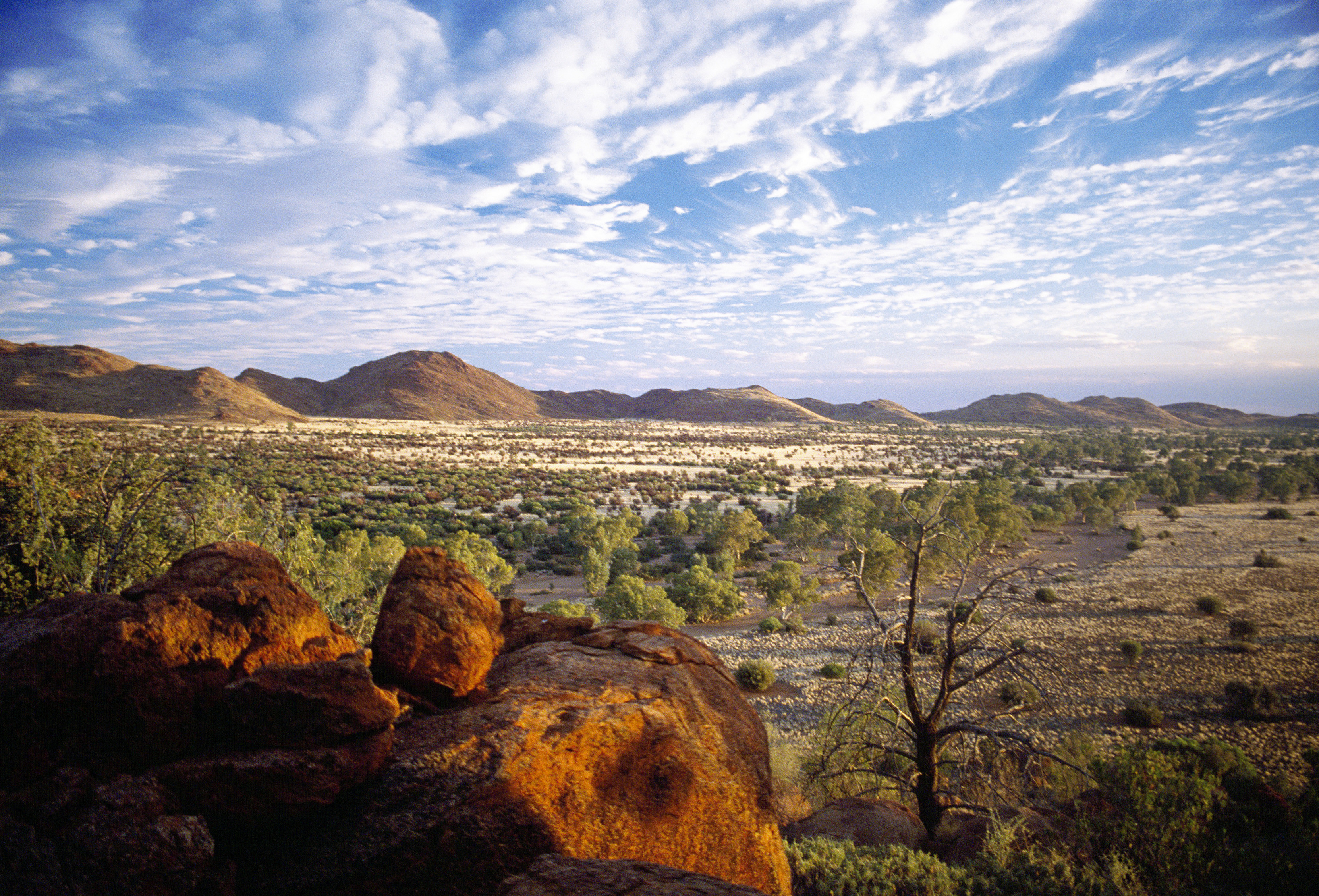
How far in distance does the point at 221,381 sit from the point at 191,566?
570ft

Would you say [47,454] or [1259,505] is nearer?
[47,454]

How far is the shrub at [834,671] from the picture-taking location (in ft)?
70.0

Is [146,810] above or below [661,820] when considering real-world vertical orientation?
above

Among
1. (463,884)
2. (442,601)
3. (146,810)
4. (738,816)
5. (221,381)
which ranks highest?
(221,381)

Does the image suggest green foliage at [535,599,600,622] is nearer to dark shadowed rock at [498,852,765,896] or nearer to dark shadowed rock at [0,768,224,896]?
dark shadowed rock at [498,852,765,896]

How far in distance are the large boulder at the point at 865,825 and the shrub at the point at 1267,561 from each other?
42.3m

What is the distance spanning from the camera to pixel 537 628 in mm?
6918

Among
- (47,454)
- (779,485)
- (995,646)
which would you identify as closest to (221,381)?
(779,485)

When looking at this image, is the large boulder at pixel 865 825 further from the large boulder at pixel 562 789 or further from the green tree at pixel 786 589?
the green tree at pixel 786 589

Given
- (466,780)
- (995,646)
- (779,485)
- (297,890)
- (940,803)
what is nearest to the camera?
(297,890)

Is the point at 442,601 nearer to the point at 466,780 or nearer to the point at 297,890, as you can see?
the point at 466,780

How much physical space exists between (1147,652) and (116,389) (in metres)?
177

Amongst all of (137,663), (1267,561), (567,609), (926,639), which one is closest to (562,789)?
(137,663)

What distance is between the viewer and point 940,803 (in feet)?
32.0
